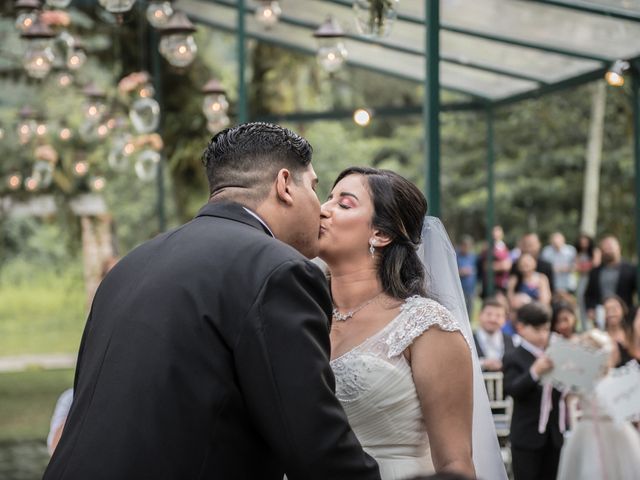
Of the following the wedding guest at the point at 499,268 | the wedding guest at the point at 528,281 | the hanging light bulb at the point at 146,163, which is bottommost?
the wedding guest at the point at 499,268

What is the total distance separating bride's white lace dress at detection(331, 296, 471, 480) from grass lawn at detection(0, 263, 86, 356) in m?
27.5

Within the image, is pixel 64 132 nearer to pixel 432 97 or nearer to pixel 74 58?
pixel 74 58

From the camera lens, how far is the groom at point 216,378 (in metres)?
2.79

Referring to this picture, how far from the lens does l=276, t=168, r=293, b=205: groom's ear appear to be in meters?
3.12

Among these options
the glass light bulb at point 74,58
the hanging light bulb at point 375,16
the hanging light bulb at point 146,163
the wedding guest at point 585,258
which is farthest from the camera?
the wedding guest at point 585,258

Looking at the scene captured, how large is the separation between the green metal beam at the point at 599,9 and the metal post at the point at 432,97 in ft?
13.9

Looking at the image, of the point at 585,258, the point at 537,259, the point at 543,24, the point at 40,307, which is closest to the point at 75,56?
the point at 543,24

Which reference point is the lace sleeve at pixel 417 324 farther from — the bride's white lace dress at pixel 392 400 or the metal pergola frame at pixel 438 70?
the metal pergola frame at pixel 438 70

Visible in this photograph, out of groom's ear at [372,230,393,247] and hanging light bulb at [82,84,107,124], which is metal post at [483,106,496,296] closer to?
hanging light bulb at [82,84,107,124]

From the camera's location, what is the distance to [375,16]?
6836 millimetres

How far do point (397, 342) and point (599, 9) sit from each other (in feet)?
23.0

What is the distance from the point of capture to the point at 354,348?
155 inches

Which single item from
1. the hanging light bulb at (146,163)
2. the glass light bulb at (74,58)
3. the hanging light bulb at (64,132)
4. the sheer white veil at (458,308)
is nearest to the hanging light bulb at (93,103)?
the hanging light bulb at (146,163)

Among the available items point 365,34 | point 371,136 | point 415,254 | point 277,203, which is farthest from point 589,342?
point 371,136
